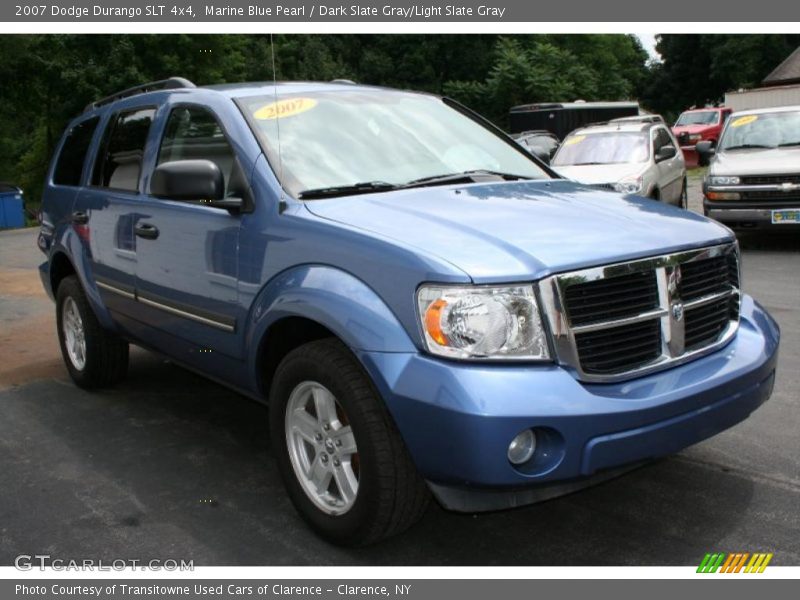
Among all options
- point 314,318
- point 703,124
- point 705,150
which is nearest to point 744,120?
point 705,150

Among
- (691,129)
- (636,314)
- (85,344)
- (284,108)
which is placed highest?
(284,108)

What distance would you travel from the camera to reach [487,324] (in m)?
2.80

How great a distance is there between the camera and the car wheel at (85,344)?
17.8ft

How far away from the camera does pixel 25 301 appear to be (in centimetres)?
955

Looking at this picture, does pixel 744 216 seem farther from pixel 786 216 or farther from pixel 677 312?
pixel 677 312

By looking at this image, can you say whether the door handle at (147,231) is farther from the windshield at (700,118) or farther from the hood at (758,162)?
the windshield at (700,118)

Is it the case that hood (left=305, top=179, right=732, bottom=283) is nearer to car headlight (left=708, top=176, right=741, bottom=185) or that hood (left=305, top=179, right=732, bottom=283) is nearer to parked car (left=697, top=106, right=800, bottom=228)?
parked car (left=697, top=106, right=800, bottom=228)

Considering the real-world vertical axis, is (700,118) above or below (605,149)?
above

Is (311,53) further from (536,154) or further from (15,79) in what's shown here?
(536,154)

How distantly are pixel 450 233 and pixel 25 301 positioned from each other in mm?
7800

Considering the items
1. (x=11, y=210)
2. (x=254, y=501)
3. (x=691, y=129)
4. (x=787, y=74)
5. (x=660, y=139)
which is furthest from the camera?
(x=787, y=74)

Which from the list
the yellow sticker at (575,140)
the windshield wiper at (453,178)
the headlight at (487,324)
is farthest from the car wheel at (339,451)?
the yellow sticker at (575,140)

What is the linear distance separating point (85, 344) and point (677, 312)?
383 centimetres

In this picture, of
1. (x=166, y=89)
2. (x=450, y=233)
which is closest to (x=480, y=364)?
(x=450, y=233)
